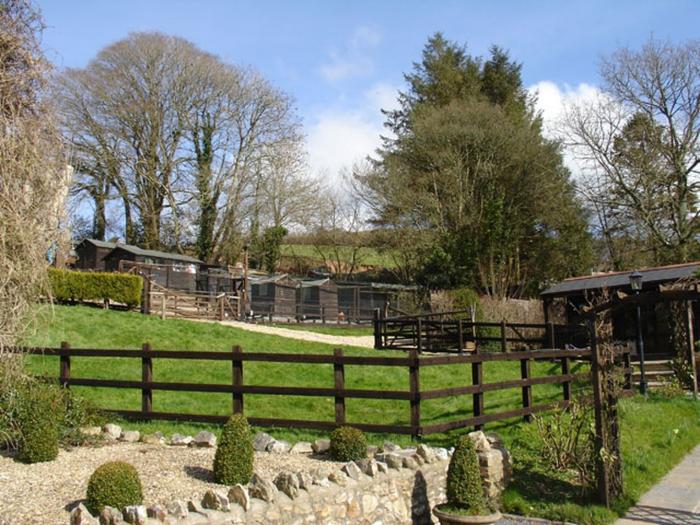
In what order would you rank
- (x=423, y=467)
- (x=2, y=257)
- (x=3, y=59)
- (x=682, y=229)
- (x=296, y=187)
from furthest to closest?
(x=296, y=187)
(x=682, y=229)
(x=3, y=59)
(x=2, y=257)
(x=423, y=467)

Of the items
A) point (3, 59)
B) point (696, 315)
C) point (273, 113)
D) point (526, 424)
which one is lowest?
point (526, 424)

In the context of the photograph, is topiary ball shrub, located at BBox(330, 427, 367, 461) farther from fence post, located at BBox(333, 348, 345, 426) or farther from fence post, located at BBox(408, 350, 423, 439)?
fence post, located at BBox(333, 348, 345, 426)

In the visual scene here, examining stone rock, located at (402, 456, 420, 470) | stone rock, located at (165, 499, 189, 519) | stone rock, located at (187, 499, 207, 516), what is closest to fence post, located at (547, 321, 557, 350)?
stone rock, located at (402, 456, 420, 470)

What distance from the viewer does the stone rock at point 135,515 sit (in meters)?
4.49

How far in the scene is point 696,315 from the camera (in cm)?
2020

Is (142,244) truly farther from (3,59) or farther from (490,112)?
(3,59)

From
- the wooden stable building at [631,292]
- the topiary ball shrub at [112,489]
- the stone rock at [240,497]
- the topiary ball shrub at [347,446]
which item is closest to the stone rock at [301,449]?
the topiary ball shrub at [347,446]

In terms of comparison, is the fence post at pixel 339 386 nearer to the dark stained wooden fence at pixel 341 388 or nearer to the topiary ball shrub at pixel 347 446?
the dark stained wooden fence at pixel 341 388

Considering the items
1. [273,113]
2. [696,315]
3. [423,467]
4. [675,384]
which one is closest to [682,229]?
[696,315]

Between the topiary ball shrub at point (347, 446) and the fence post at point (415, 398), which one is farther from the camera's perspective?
the fence post at point (415, 398)

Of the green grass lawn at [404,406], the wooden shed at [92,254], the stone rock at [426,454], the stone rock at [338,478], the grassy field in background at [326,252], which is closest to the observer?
the stone rock at [338,478]

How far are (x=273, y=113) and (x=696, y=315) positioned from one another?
29.4 m

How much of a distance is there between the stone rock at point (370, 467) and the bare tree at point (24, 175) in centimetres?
445

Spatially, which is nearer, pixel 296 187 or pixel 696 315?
pixel 696 315
